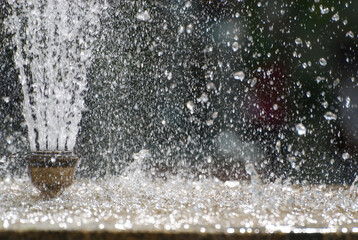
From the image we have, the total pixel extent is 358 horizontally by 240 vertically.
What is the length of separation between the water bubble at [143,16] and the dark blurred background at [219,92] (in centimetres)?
1

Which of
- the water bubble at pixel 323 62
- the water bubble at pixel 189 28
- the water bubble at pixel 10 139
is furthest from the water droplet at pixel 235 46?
the water bubble at pixel 10 139

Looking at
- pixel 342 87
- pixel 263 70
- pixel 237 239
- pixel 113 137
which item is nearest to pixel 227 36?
pixel 263 70

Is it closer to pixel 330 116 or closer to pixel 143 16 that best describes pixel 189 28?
pixel 143 16

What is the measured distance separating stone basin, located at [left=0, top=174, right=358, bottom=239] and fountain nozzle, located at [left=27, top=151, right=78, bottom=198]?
0.20 feet

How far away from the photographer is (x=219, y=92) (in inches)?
203

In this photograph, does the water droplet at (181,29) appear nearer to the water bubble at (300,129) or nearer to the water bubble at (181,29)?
the water bubble at (181,29)

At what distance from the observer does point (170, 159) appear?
531 cm

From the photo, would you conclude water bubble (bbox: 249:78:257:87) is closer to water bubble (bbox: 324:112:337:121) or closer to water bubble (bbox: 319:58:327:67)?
water bubble (bbox: 319:58:327:67)

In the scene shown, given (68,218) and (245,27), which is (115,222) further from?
(245,27)

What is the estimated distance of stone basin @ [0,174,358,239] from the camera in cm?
126

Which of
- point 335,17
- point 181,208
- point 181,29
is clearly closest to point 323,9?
point 335,17

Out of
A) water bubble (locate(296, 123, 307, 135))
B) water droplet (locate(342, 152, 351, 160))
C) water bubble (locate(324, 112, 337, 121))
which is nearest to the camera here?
water bubble (locate(296, 123, 307, 135))

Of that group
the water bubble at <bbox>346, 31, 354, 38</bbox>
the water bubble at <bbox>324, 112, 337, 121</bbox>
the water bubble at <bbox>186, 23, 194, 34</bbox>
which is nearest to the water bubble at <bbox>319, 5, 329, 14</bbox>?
the water bubble at <bbox>346, 31, 354, 38</bbox>

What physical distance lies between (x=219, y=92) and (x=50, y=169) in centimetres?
359
